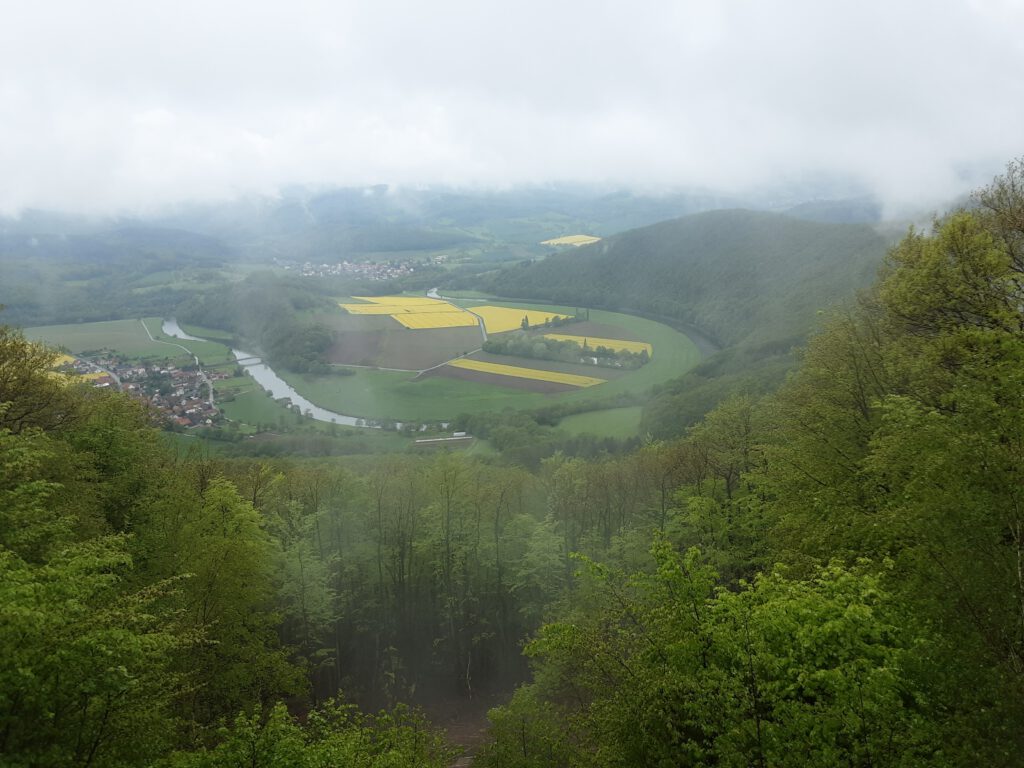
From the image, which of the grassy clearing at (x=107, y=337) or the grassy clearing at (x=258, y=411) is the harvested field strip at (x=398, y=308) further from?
the grassy clearing at (x=258, y=411)

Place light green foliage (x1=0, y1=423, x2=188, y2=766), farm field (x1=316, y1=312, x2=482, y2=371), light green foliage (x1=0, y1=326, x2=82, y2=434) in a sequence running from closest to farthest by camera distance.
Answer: light green foliage (x1=0, y1=423, x2=188, y2=766), light green foliage (x1=0, y1=326, x2=82, y2=434), farm field (x1=316, y1=312, x2=482, y2=371)

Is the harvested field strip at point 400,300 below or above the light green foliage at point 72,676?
above

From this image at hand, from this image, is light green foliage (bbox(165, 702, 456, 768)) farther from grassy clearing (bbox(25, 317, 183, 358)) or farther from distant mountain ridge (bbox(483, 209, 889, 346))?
grassy clearing (bbox(25, 317, 183, 358))

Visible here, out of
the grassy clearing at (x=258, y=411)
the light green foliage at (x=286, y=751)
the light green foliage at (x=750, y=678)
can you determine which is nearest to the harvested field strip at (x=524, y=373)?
the grassy clearing at (x=258, y=411)

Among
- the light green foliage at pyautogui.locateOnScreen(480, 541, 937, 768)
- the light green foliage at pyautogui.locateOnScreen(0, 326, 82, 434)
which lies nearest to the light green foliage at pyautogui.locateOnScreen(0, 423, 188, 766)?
the light green foliage at pyautogui.locateOnScreen(480, 541, 937, 768)

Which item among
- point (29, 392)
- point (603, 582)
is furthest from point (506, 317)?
point (603, 582)

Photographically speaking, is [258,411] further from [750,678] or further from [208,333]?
[750,678]

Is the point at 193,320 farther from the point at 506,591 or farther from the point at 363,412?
the point at 506,591
